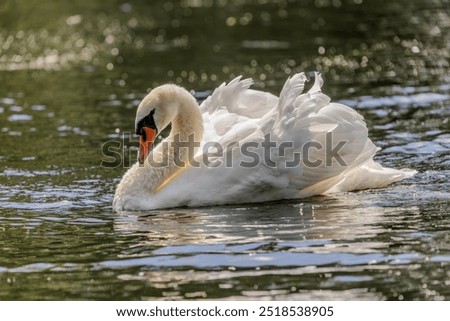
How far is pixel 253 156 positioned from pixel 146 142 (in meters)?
1.54

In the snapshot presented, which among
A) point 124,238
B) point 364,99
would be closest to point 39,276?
point 124,238

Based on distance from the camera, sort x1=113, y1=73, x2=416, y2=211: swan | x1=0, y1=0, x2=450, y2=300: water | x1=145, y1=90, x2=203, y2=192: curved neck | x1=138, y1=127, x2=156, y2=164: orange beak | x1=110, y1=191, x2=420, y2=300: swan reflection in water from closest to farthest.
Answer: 1. x1=110, y1=191, x2=420, y2=300: swan reflection in water
2. x1=0, y1=0, x2=450, y2=300: water
3. x1=113, y1=73, x2=416, y2=211: swan
4. x1=138, y1=127, x2=156, y2=164: orange beak
5. x1=145, y1=90, x2=203, y2=192: curved neck

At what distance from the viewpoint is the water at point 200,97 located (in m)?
11.5

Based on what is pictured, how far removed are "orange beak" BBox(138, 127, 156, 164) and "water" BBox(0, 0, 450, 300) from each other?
0.87 m

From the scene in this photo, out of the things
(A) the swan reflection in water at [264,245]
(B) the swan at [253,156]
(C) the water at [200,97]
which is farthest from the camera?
(B) the swan at [253,156]

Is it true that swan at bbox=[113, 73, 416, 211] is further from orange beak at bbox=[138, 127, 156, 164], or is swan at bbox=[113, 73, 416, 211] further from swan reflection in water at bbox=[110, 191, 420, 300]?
swan reflection in water at bbox=[110, 191, 420, 300]

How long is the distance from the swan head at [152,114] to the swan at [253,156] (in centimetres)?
1

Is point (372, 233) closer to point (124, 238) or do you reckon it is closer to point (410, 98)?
point (124, 238)

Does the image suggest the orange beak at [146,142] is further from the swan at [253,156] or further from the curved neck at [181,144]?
the curved neck at [181,144]

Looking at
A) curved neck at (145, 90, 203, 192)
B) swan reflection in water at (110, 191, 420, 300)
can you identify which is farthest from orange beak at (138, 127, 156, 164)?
swan reflection in water at (110, 191, 420, 300)

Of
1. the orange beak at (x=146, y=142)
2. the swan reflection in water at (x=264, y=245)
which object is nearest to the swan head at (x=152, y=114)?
the orange beak at (x=146, y=142)

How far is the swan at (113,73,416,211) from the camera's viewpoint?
48.1 ft

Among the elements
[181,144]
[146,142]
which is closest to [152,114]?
[146,142]

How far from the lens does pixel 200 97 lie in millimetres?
23109
